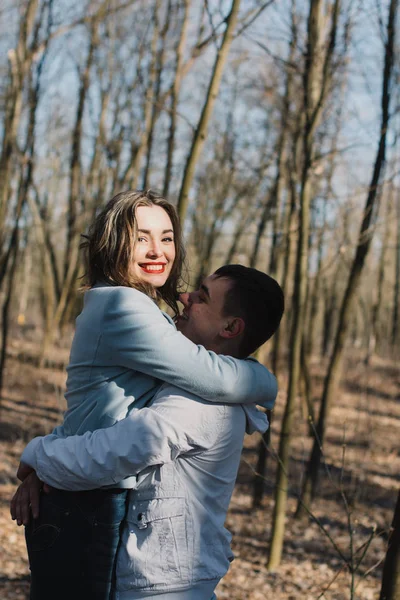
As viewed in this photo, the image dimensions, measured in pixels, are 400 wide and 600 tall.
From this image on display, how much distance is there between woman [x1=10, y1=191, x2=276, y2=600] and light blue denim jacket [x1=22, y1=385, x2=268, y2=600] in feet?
0.17

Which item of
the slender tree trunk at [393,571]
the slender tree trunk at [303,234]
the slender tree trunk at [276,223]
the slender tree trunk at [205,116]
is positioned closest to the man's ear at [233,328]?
the slender tree trunk at [393,571]

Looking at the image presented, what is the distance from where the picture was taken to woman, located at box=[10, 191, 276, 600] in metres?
1.76

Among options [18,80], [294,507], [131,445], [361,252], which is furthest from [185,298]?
[18,80]

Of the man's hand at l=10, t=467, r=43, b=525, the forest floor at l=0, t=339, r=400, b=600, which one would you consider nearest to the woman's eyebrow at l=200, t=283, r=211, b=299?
the man's hand at l=10, t=467, r=43, b=525

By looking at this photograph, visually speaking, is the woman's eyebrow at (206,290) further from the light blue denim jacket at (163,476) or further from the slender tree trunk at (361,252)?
the slender tree trunk at (361,252)

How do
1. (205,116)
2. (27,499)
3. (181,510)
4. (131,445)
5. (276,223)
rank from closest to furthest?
1. (131,445)
2. (181,510)
3. (27,499)
4. (205,116)
5. (276,223)

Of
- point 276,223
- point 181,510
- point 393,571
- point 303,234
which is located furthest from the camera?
point 276,223

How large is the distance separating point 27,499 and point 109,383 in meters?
0.42

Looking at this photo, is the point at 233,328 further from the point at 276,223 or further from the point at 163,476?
the point at 276,223

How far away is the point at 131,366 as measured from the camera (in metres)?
1.82

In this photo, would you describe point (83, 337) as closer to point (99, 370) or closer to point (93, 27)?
point (99, 370)

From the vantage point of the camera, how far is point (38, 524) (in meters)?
1.84

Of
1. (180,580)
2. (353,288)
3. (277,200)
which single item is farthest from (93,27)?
(180,580)

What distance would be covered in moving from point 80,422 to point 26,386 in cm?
1096
